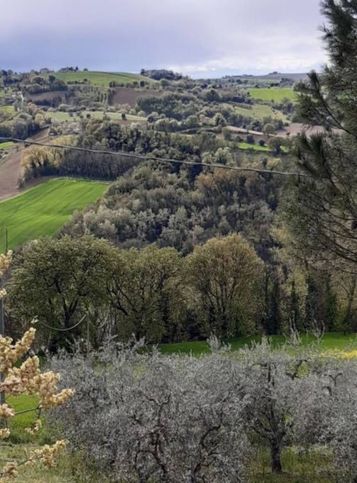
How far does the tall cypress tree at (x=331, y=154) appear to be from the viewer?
502 inches

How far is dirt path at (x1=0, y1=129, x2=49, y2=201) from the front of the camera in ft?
274

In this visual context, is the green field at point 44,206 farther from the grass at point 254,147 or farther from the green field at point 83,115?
the green field at point 83,115

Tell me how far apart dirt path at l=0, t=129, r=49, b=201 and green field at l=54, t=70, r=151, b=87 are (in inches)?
2874

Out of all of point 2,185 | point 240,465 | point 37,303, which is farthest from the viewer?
point 2,185

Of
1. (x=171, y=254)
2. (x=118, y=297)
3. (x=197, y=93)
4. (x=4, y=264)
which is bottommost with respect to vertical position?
(x=118, y=297)

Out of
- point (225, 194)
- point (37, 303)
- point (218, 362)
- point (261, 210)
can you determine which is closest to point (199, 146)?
point (225, 194)

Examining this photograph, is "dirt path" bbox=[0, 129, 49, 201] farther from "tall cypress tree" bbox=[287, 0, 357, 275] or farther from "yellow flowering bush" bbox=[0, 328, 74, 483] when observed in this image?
"yellow flowering bush" bbox=[0, 328, 74, 483]

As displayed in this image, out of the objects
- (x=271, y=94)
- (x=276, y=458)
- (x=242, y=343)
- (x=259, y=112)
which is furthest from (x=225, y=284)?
(x=271, y=94)

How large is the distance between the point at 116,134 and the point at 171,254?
156 feet

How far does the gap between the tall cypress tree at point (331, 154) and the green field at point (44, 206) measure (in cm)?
5354

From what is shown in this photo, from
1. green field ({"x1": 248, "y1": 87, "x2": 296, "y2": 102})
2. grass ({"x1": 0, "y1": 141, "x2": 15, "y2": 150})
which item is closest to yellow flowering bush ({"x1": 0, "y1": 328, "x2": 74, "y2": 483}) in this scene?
grass ({"x1": 0, "y1": 141, "x2": 15, "y2": 150})

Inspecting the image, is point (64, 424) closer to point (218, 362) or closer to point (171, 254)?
point (218, 362)

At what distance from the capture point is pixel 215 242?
136 ft

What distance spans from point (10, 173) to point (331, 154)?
78.8m
